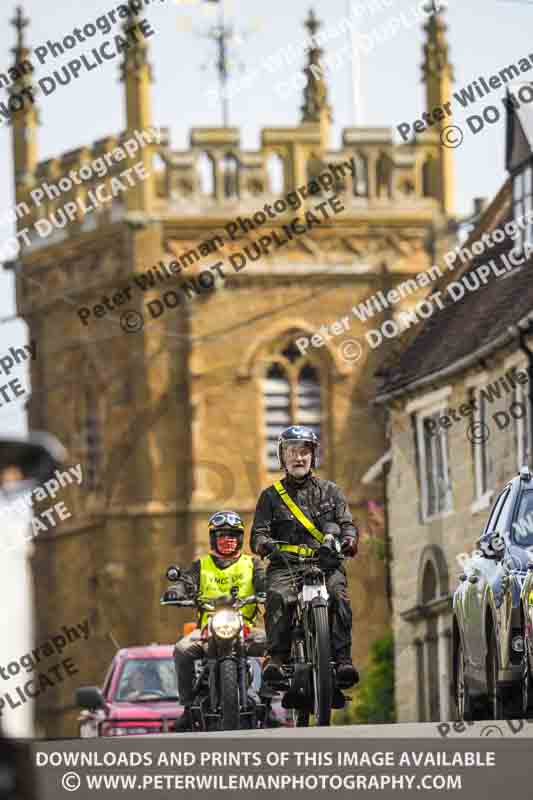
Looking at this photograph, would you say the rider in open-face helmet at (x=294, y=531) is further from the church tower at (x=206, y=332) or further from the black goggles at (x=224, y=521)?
the church tower at (x=206, y=332)

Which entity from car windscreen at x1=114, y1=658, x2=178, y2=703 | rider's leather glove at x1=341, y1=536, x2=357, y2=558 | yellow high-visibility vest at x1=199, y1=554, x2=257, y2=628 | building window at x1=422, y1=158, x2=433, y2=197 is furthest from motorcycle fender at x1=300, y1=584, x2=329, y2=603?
building window at x1=422, y1=158, x2=433, y2=197

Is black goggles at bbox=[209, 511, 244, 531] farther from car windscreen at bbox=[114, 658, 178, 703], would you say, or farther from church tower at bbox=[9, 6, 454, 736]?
church tower at bbox=[9, 6, 454, 736]

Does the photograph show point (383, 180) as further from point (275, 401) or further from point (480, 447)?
point (480, 447)

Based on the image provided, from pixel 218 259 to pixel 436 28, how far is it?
7.68 m

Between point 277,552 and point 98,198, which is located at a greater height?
point 98,198

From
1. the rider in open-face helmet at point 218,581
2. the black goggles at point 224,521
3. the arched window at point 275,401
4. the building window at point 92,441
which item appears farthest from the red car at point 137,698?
the building window at point 92,441

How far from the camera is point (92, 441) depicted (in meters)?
71.2

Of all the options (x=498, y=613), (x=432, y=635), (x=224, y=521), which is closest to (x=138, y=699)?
(x=224, y=521)

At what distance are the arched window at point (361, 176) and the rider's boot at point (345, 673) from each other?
5568cm

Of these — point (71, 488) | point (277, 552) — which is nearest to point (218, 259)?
point (71, 488)

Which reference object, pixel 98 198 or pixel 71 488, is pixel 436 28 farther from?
pixel 71 488

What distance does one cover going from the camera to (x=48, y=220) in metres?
73.8

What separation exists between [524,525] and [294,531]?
1370 millimetres

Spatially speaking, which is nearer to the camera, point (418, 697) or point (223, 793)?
point (223, 793)
